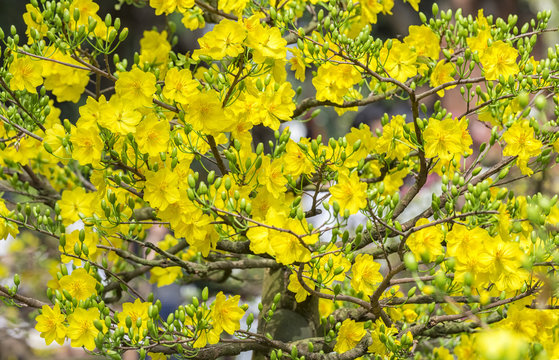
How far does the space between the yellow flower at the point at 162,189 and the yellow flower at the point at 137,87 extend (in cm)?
16

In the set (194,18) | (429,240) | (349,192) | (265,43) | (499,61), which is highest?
(194,18)

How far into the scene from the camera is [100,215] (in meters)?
1.52

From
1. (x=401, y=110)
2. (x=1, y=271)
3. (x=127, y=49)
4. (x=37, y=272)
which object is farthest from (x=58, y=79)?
(x=401, y=110)

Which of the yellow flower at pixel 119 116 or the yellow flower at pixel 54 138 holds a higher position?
the yellow flower at pixel 54 138

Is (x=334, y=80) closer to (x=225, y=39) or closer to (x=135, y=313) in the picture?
(x=225, y=39)

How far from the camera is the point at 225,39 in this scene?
1.21 m

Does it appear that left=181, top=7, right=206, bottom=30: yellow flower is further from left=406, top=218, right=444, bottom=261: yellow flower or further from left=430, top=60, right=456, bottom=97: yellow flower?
left=406, top=218, right=444, bottom=261: yellow flower

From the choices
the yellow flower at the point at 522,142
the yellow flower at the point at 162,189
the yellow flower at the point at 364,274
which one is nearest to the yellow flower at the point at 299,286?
the yellow flower at the point at 364,274

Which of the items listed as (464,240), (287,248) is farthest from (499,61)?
(287,248)

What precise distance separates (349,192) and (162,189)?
0.42m

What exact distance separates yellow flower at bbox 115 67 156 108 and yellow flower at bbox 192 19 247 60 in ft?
0.49

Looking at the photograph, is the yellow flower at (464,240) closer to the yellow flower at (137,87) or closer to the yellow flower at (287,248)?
the yellow flower at (287,248)

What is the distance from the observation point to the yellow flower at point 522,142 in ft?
4.65

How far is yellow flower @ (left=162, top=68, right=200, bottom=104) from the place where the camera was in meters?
1.30
